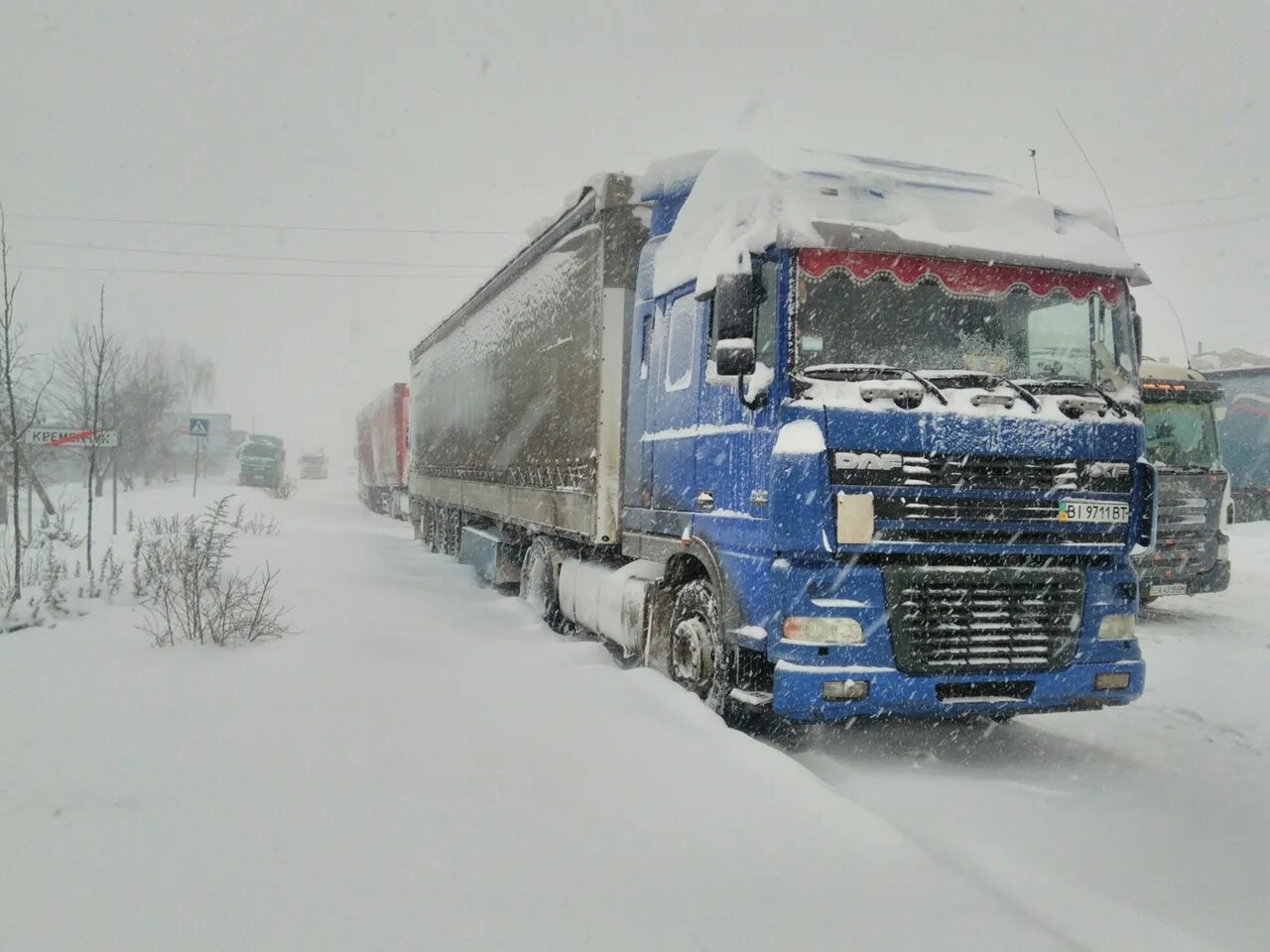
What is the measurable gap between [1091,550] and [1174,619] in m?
7.12

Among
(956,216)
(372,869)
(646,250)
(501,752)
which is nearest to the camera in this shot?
(372,869)

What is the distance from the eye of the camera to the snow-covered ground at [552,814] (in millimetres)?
2859

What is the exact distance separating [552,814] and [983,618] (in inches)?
100.0

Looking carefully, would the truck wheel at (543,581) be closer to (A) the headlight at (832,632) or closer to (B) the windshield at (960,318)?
(A) the headlight at (832,632)

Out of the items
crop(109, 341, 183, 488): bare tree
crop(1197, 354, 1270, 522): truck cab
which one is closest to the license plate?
crop(1197, 354, 1270, 522): truck cab

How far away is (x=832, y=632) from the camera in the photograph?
4.80m

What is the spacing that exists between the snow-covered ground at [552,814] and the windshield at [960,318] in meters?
2.11

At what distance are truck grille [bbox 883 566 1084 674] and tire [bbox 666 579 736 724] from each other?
1060 mm

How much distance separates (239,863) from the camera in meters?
3.10

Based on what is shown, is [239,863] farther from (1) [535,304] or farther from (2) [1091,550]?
(1) [535,304]

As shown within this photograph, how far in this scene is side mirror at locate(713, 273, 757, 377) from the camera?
16.1 ft

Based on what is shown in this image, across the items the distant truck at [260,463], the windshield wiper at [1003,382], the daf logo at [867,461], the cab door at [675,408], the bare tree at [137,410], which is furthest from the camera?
the distant truck at [260,463]

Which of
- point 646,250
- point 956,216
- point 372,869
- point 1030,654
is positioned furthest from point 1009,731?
point 372,869

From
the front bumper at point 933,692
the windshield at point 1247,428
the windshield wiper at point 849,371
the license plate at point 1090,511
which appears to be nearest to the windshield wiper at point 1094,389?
the license plate at point 1090,511
